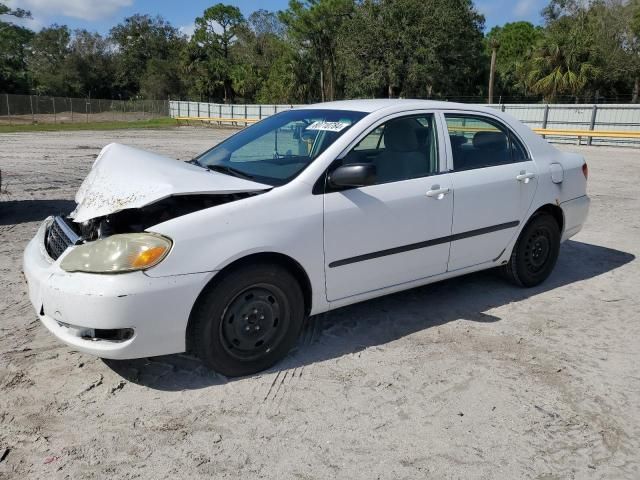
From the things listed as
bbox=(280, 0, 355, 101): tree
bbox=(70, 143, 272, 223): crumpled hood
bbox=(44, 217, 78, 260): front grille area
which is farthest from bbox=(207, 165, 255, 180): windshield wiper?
bbox=(280, 0, 355, 101): tree

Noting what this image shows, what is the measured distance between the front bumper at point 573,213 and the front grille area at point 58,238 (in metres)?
4.17

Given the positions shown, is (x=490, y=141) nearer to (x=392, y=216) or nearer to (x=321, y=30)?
(x=392, y=216)

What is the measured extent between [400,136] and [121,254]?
225 cm

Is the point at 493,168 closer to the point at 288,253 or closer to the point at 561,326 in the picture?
the point at 561,326

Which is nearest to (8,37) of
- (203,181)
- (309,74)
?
(309,74)

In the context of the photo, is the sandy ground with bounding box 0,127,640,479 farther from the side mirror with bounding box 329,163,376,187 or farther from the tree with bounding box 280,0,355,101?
the tree with bounding box 280,0,355,101

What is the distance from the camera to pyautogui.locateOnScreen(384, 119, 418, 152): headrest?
4.06 m

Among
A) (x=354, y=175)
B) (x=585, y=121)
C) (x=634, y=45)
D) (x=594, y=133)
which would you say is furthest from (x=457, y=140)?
(x=634, y=45)

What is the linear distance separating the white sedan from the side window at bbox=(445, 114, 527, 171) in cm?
1

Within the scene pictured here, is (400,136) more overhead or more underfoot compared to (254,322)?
more overhead

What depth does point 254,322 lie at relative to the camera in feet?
10.8

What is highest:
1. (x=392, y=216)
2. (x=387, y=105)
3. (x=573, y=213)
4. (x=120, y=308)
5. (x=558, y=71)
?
(x=558, y=71)

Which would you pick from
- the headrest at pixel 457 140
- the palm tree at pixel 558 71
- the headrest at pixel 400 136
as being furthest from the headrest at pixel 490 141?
the palm tree at pixel 558 71

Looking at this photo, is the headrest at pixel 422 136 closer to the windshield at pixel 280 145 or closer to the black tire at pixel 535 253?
the windshield at pixel 280 145
